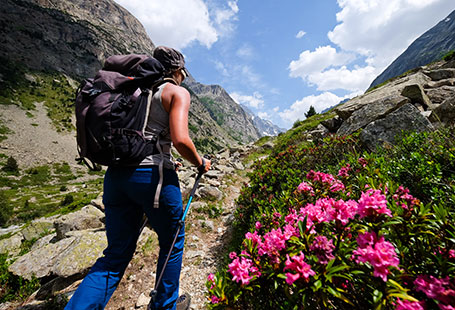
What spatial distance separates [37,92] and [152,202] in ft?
422

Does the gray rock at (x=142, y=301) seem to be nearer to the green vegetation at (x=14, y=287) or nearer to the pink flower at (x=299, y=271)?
the green vegetation at (x=14, y=287)

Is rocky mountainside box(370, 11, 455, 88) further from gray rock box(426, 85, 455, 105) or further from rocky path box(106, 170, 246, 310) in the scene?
rocky path box(106, 170, 246, 310)

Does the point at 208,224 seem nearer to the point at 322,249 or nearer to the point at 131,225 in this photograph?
the point at 131,225

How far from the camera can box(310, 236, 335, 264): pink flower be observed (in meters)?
1.26

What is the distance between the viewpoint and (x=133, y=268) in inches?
153

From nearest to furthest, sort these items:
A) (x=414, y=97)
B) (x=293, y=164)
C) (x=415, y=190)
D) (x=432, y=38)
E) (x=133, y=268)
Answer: (x=415, y=190)
(x=133, y=268)
(x=293, y=164)
(x=414, y=97)
(x=432, y=38)

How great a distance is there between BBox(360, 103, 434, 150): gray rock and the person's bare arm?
4648 mm

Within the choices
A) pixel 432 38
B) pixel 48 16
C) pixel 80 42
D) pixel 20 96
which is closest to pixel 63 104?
pixel 20 96

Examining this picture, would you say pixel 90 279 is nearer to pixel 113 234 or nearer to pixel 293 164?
pixel 113 234

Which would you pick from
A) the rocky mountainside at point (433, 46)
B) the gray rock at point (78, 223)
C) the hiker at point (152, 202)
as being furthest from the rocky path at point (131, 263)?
the rocky mountainside at point (433, 46)

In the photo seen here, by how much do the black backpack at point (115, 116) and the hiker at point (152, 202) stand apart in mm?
132

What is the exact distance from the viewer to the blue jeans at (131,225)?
6.26ft

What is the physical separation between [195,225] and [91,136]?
14.1 ft

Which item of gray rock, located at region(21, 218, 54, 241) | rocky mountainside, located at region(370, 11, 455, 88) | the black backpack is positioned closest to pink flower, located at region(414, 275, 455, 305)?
the black backpack
